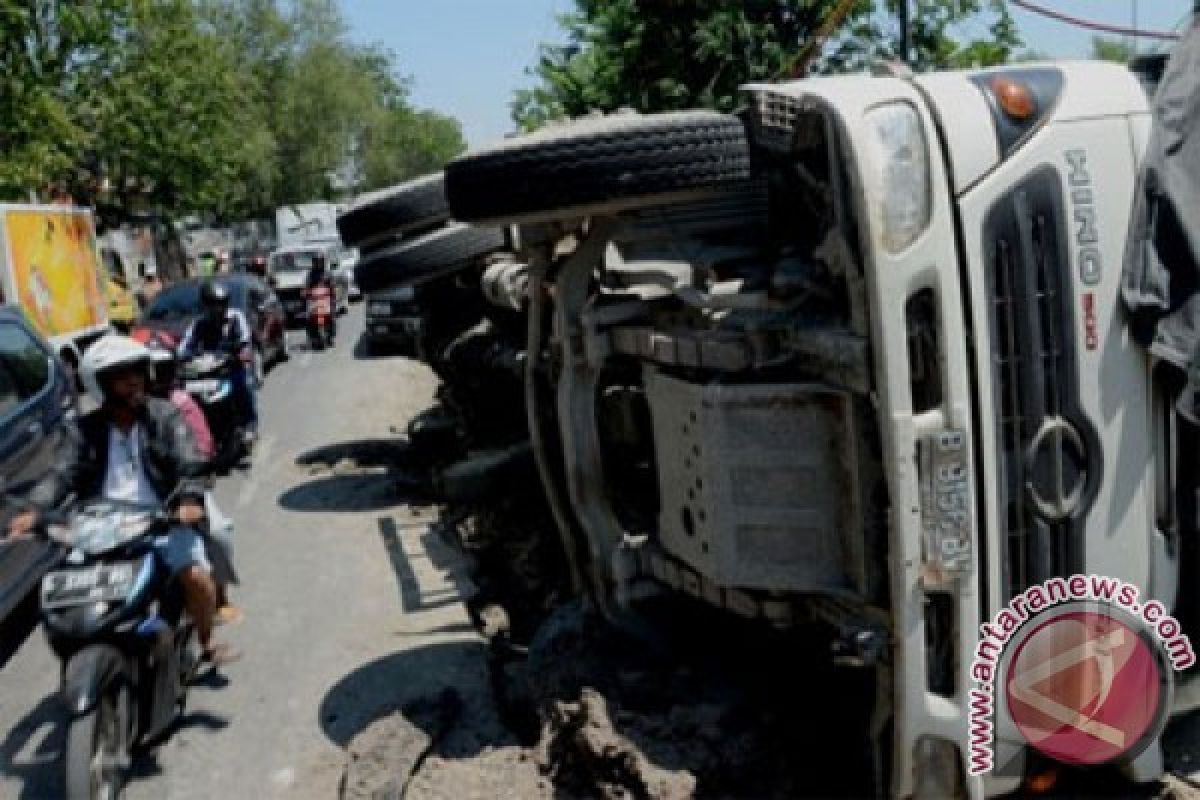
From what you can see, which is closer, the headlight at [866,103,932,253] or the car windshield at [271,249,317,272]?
the headlight at [866,103,932,253]

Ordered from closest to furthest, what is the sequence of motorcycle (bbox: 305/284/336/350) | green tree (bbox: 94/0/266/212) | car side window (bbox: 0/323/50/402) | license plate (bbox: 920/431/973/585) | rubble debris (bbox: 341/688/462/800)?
license plate (bbox: 920/431/973/585) < rubble debris (bbox: 341/688/462/800) < car side window (bbox: 0/323/50/402) < motorcycle (bbox: 305/284/336/350) < green tree (bbox: 94/0/266/212)

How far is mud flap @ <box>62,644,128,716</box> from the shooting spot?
13.7ft

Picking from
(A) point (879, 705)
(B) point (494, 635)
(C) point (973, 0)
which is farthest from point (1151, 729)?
(C) point (973, 0)

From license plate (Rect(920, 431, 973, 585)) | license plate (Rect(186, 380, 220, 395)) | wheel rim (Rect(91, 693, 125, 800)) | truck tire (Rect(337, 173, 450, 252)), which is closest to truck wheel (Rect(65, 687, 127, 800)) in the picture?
wheel rim (Rect(91, 693, 125, 800))

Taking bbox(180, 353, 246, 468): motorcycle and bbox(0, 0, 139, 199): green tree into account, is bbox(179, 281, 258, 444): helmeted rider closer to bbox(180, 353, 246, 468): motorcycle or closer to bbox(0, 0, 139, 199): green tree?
bbox(180, 353, 246, 468): motorcycle

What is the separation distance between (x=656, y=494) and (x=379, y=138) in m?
74.2

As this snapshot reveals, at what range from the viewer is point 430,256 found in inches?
288

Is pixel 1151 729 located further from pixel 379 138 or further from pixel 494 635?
pixel 379 138

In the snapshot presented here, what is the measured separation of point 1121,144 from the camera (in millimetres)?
3352

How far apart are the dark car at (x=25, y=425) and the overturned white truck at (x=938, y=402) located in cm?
350

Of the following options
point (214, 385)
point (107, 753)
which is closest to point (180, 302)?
point (214, 385)

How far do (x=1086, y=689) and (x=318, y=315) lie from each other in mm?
18676

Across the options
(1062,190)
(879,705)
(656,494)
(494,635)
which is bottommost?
(494,635)

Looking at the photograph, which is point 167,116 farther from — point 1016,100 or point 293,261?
point 1016,100
